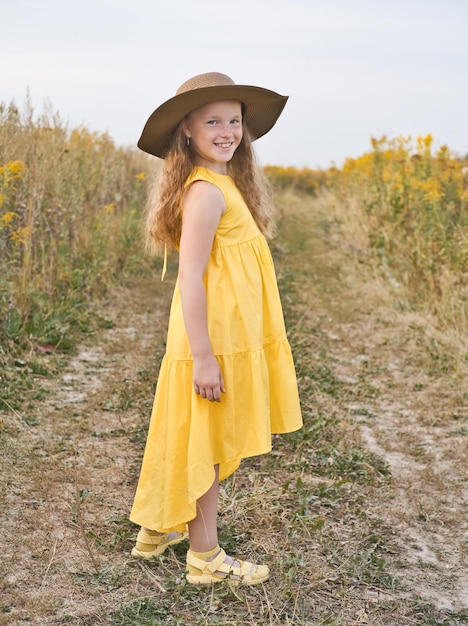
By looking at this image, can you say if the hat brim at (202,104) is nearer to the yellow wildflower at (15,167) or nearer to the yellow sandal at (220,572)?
the yellow sandal at (220,572)

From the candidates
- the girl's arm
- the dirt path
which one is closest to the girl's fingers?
the girl's arm

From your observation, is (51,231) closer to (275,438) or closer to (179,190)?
(275,438)

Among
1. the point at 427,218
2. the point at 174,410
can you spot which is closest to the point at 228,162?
the point at 174,410

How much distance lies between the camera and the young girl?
232 cm

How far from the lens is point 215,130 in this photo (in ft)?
7.88

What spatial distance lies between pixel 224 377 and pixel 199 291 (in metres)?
0.28

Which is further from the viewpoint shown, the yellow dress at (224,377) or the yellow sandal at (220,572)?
the yellow sandal at (220,572)

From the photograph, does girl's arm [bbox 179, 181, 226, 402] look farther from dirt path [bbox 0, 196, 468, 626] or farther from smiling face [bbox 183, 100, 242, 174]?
dirt path [bbox 0, 196, 468, 626]

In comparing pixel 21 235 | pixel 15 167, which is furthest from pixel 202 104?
pixel 21 235

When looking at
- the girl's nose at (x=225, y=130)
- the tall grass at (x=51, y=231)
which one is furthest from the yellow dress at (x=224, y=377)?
the tall grass at (x=51, y=231)

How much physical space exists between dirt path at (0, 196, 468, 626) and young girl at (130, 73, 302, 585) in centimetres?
30

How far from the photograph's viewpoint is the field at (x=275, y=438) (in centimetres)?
254

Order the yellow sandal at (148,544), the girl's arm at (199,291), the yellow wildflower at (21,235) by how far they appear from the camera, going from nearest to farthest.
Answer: the girl's arm at (199,291), the yellow sandal at (148,544), the yellow wildflower at (21,235)

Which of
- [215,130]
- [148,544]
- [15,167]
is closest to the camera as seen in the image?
[215,130]
